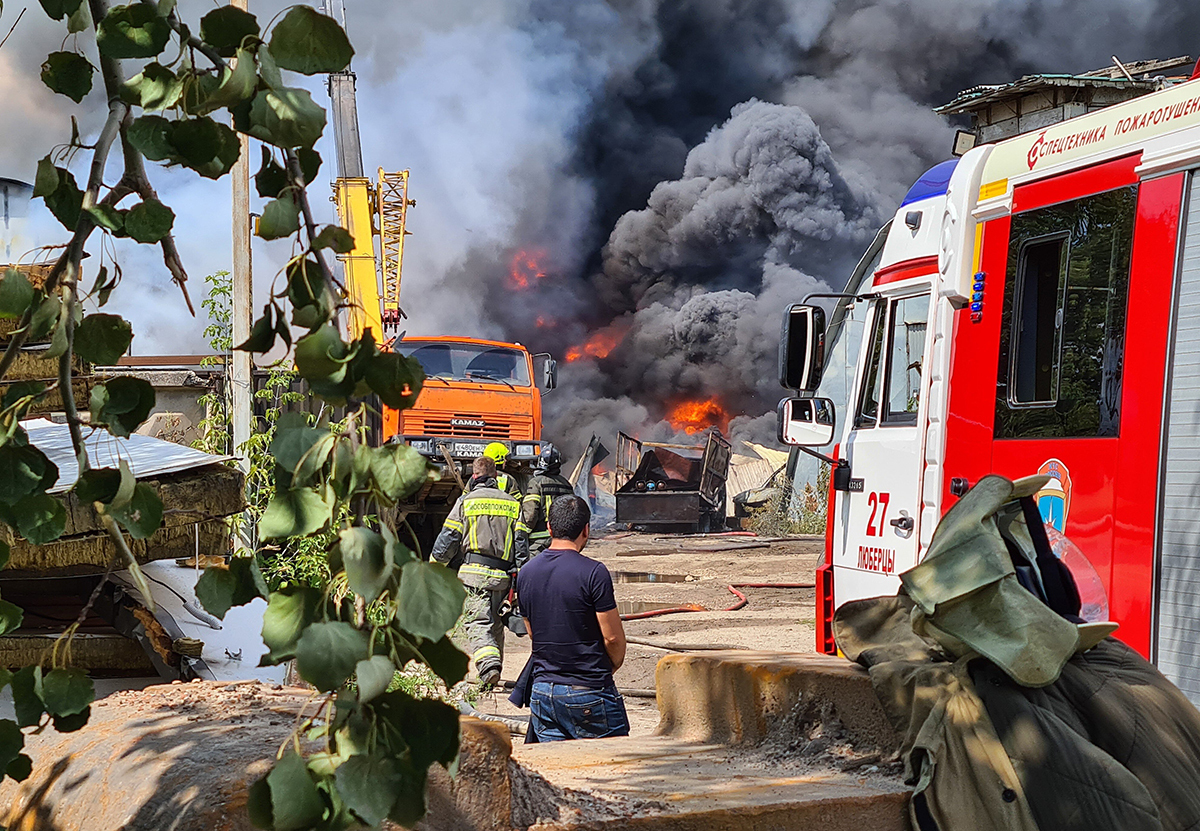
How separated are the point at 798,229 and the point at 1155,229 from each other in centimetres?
4485

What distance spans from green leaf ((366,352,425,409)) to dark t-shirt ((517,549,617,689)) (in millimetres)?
3567

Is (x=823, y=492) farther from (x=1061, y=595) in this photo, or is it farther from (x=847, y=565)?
(x=1061, y=595)

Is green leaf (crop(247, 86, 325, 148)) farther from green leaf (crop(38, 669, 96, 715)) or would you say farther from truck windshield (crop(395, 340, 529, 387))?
Answer: truck windshield (crop(395, 340, 529, 387))

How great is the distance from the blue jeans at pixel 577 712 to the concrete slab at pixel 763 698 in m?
1.06

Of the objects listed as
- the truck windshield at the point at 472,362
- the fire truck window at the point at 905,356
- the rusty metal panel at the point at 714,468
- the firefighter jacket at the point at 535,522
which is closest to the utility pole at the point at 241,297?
the firefighter jacket at the point at 535,522

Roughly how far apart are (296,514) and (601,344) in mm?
48246

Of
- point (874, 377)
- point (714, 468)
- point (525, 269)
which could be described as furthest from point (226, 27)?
point (525, 269)

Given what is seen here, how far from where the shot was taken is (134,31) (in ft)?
3.96

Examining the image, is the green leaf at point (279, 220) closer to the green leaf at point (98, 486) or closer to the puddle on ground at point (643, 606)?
the green leaf at point (98, 486)

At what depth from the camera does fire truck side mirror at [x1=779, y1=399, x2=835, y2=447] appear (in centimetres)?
584

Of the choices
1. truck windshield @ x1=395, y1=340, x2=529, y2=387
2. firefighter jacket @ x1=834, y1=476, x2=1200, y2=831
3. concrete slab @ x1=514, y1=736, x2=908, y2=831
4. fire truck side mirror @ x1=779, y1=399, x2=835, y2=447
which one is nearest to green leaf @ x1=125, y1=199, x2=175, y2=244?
concrete slab @ x1=514, y1=736, x2=908, y2=831

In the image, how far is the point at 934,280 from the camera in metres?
5.12

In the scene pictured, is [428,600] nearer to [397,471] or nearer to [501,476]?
[397,471]

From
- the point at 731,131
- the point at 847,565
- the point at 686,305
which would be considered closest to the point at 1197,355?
the point at 847,565
